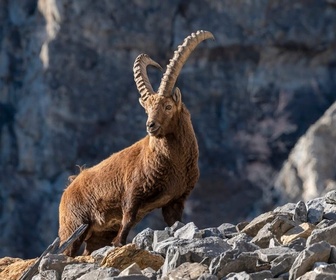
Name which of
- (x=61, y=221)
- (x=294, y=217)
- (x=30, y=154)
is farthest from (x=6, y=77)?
(x=294, y=217)

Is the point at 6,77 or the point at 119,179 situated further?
the point at 6,77

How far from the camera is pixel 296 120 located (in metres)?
48.8

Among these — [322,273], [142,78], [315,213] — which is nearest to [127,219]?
[142,78]

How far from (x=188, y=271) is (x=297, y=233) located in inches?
71.6

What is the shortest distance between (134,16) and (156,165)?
112ft

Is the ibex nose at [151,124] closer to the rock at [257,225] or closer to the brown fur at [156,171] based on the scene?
the brown fur at [156,171]

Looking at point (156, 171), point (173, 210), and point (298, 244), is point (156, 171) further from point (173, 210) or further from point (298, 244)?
point (298, 244)

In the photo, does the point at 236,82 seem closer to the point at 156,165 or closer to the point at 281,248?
the point at 156,165

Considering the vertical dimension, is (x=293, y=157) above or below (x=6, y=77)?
below

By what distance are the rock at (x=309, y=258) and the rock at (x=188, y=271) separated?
0.82 meters

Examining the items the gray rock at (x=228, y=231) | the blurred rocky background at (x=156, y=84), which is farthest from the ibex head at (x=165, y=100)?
the blurred rocky background at (x=156, y=84)

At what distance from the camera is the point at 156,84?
47.9m

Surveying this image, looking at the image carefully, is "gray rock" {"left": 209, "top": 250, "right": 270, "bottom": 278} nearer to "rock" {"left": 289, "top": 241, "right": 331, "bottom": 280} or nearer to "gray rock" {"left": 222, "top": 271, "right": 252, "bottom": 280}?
"gray rock" {"left": 222, "top": 271, "right": 252, "bottom": 280}

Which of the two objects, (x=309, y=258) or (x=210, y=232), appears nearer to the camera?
(x=309, y=258)
